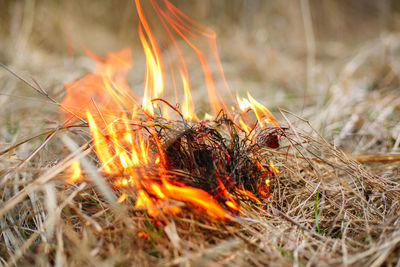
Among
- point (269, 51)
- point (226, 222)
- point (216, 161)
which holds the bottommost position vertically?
point (226, 222)

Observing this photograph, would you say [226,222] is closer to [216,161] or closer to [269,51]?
[216,161]

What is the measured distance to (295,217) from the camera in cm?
83

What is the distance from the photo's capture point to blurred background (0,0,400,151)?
1.87m

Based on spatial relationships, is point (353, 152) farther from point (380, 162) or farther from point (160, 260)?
point (160, 260)

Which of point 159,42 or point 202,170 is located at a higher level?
point 159,42

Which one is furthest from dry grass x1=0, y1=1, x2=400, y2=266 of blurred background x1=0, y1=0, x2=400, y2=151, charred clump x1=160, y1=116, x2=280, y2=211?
blurred background x1=0, y1=0, x2=400, y2=151

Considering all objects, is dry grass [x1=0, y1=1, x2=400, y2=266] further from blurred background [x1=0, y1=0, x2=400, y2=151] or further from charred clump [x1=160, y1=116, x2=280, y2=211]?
blurred background [x1=0, y1=0, x2=400, y2=151]

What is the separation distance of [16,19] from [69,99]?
2322 mm

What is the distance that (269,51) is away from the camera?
146 inches

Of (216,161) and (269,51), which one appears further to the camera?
(269,51)

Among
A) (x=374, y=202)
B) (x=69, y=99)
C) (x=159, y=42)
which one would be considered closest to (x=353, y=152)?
(x=374, y=202)

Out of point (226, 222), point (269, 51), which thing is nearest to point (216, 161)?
point (226, 222)

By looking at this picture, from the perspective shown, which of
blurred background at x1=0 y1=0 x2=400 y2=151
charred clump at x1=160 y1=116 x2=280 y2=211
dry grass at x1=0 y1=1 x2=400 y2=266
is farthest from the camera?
blurred background at x1=0 y1=0 x2=400 y2=151

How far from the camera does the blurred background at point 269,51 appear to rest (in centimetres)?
187
